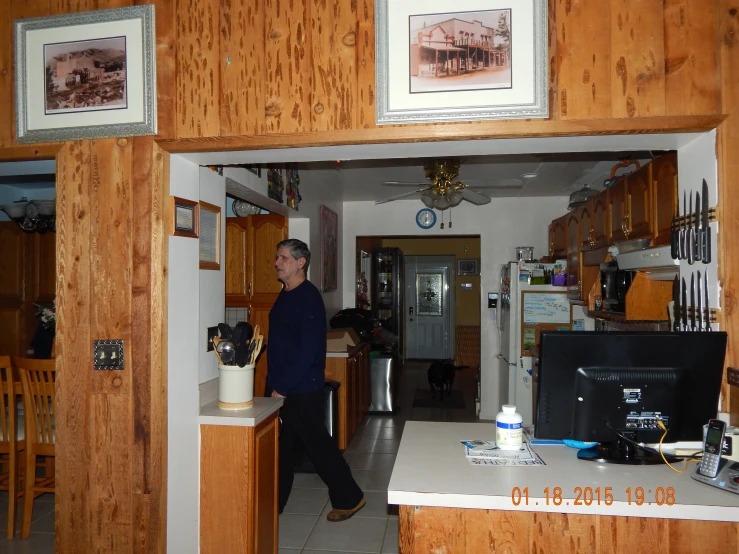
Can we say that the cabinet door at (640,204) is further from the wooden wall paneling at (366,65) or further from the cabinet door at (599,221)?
the wooden wall paneling at (366,65)

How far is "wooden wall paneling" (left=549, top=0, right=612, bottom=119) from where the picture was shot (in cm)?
191

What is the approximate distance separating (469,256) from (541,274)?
16.3ft

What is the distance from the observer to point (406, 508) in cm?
161

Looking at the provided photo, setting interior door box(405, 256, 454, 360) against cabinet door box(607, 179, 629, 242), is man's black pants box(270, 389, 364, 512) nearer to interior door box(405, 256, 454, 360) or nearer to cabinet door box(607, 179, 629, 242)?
cabinet door box(607, 179, 629, 242)

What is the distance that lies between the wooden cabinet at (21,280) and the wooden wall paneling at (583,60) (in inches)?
218

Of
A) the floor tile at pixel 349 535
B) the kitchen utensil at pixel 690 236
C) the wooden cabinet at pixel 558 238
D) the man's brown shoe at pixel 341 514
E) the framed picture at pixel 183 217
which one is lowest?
the floor tile at pixel 349 535

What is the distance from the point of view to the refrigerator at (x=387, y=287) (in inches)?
307

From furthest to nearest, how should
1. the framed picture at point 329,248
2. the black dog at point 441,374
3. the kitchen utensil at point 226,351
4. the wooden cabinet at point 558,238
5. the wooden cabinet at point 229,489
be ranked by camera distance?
the black dog at point 441,374
the framed picture at point 329,248
the wooden cabinet at point 558,238
the kitchen utensil at point 226,351
the wooden cabinet at point 229,489

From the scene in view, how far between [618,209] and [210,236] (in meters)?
2.69

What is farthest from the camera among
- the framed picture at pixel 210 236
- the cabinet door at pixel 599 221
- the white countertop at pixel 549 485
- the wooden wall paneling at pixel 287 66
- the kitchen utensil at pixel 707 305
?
the cabinet door at pixel 599 221

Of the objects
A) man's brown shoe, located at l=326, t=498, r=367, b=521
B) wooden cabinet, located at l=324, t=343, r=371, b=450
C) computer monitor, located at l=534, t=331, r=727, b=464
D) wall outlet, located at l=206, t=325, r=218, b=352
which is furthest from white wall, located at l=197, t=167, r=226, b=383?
wooden cabinet, located at l=324, t=343, r=371, b=450

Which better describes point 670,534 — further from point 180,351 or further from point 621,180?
point 621,180

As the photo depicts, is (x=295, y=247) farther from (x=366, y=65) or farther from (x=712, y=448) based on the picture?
(x=712, y=448)

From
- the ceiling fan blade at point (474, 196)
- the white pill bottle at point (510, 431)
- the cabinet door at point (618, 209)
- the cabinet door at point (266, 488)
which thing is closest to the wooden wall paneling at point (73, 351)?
the cabinet door at point (266, 488)
